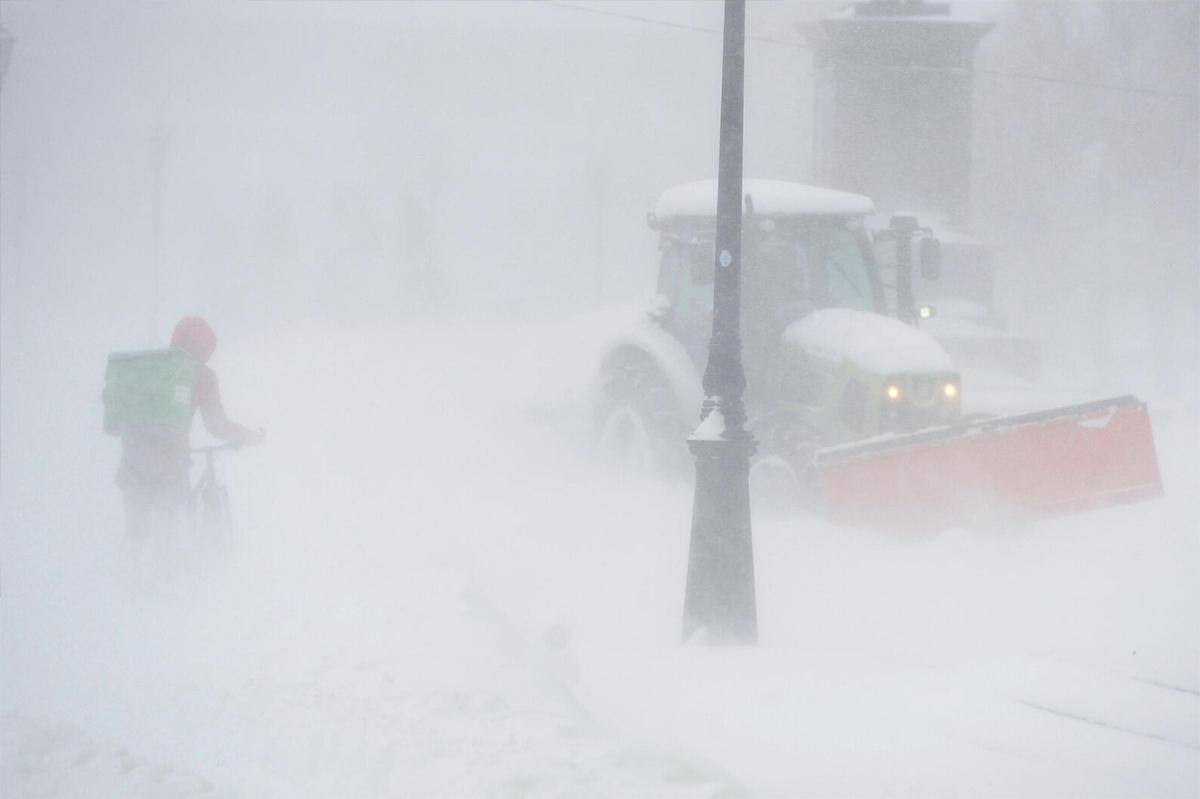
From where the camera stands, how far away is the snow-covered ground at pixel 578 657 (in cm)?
540

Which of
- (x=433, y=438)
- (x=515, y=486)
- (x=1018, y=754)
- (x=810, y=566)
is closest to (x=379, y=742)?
(x=1018, y=754)

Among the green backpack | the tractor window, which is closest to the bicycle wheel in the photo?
the green backpack

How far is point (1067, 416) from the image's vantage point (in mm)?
10070

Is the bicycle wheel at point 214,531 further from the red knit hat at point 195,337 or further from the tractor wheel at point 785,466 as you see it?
the tractor wheel at point 785,466

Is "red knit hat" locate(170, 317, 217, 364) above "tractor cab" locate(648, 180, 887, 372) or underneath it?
underneath

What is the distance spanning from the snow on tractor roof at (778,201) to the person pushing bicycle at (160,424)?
14.7ft

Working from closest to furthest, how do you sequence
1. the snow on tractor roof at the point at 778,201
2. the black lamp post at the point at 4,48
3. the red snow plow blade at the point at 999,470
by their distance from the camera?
the red snow plow blade at the point at 999,470
the black lamp post at the point at 4,48
the snow on tractor roof at the point at 778,201

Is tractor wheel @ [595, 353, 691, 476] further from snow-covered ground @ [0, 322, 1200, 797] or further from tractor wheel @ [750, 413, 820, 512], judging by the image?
tractor wheel @ [750, 413, 820, 512]

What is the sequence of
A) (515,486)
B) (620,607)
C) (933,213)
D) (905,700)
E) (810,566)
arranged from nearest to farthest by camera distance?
1. (905,700)
2. (620,607)
3. (810,566)
4. (515,486)
5. (933,213)

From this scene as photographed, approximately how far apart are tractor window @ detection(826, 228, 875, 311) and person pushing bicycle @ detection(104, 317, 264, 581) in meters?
4.93

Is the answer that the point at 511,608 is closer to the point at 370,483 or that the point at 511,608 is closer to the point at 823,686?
the point at 823,686

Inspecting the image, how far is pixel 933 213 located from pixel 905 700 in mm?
18966

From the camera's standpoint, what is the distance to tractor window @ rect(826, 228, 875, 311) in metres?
11.6

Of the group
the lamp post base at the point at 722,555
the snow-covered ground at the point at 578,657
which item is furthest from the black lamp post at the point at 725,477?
the snow-covered ground at the point at 578,657
